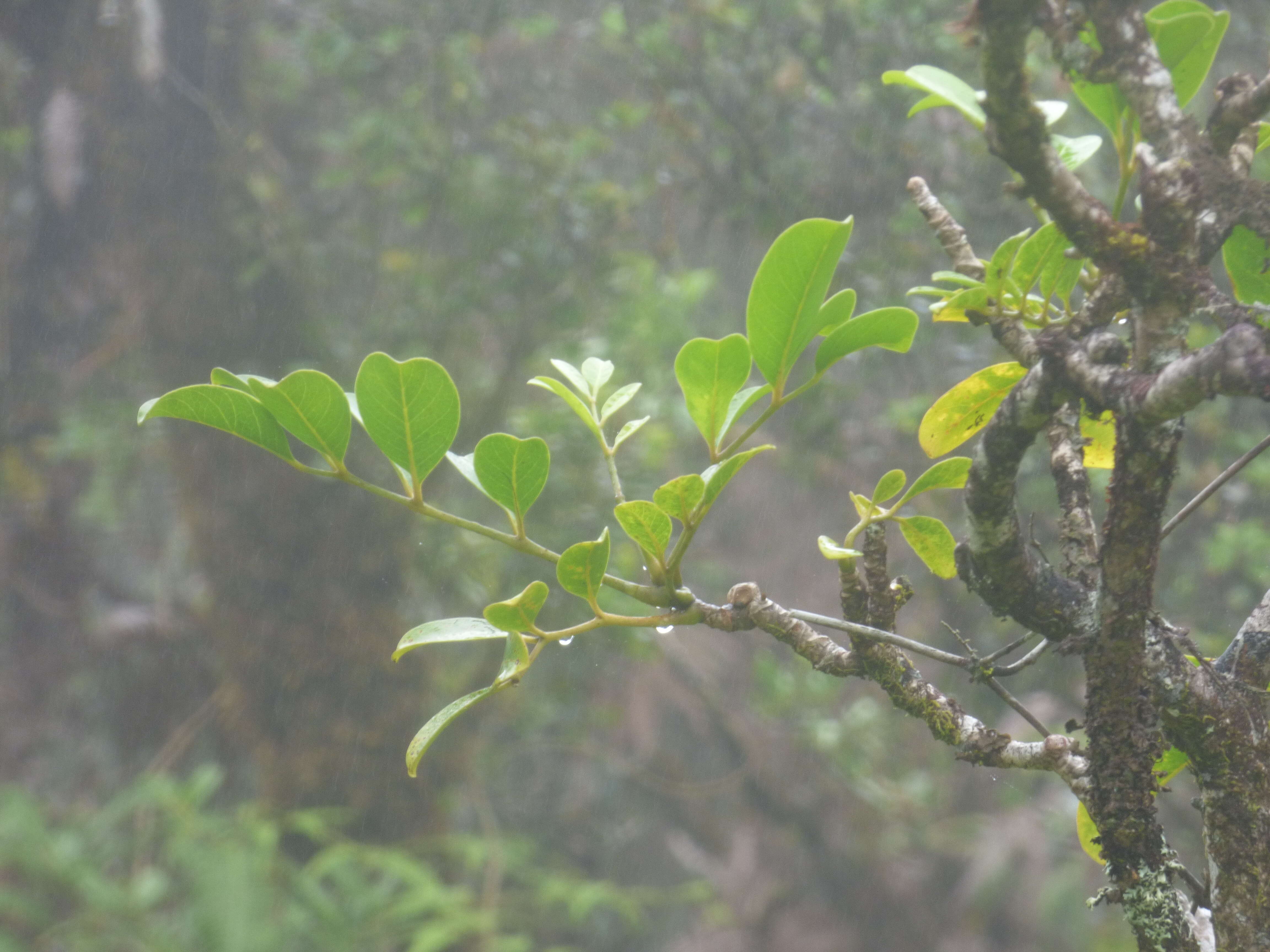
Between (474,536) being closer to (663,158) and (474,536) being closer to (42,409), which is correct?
(663,158)

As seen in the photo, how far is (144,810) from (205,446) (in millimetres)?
949

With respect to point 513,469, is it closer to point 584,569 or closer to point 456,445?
point 584,569

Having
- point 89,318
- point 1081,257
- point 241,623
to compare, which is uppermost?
point 89,318

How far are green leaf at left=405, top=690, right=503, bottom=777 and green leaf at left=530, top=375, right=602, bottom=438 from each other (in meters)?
0.10

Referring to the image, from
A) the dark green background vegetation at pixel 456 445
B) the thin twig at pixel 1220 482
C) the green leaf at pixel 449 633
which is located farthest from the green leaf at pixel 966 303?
the dark green background vegetation at pixel 456 445

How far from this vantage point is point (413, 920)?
1942 mm

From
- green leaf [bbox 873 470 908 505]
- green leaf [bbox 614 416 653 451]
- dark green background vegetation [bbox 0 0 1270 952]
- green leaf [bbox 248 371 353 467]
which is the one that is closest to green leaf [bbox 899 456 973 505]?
green leaf [bbox 873 470 908 505]

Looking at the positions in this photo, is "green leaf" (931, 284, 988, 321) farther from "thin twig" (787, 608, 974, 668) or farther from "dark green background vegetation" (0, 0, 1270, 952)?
"dark green background vegetation" (0, 0, 1270, 952)

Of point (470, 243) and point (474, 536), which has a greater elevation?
point (470, 243)

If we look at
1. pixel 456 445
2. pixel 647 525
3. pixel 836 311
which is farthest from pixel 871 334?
pixel 456 445

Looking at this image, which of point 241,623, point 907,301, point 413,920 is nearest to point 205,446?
point 241,623

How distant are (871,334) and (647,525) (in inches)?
4.7

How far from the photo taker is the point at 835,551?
0.34 meters

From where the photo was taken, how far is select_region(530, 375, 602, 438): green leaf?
1.28 ft
